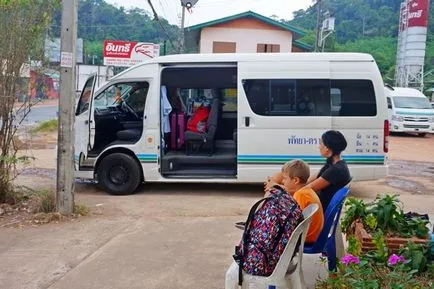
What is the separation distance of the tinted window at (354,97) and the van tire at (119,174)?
11.4ft

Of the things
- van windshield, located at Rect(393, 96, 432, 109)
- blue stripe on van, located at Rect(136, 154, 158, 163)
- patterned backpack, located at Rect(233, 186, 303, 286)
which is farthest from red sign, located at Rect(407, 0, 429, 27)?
patterned backpack, located at Rect(233, 186, 303, 286)

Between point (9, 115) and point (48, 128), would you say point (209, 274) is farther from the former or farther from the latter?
point (48, 128)

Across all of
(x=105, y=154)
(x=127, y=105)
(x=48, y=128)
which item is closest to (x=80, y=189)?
(x=105, y=154)

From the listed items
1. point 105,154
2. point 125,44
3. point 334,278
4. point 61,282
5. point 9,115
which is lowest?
point 61,282

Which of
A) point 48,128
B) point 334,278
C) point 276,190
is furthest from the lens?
point 48,128

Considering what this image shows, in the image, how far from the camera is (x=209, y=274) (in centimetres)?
468

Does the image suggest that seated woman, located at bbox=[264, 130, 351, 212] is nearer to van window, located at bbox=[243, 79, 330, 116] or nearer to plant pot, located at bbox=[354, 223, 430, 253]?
plant pot, located at bbox=[354, 223, 430, 253]

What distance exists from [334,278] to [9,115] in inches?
202

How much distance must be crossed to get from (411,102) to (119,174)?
17126 millimetres

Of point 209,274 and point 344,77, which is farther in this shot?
point 344,77

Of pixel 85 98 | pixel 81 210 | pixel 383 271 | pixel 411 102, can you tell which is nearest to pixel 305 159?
pixel 81 210

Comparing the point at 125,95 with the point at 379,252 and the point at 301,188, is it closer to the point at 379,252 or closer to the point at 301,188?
the point at 301,188

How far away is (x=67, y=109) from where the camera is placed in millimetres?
6555

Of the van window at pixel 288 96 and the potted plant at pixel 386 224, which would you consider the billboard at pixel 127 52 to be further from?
the potted plant at pixel 386 224
